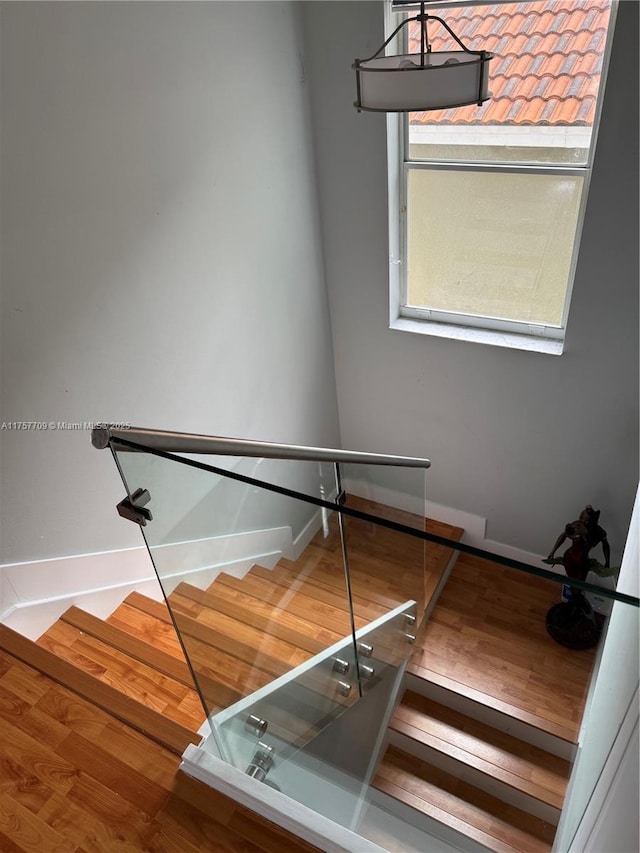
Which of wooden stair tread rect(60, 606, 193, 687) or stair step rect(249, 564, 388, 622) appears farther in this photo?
wooden stair tread rect(60, 606, 193, 687)

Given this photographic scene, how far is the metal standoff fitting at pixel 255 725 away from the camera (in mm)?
1876

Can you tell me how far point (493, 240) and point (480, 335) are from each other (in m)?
0.52

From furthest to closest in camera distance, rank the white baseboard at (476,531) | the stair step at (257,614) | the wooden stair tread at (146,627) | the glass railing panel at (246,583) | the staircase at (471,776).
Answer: the white baseboard at (476,531)
the wooden stair tread at (146,627)
the staircase at (471,776)
the stair step at (257,614)
the glass railing panel at (246,583)

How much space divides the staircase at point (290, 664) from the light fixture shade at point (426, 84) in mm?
1162

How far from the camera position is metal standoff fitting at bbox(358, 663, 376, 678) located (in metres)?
2.20

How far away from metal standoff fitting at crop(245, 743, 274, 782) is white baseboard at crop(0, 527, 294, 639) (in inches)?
21.8

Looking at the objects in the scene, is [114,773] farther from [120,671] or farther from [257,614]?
[257,614]

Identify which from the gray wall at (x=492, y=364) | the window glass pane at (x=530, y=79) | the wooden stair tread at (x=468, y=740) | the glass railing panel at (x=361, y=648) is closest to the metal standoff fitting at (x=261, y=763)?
the glass railing panel at (x=361, y=648)

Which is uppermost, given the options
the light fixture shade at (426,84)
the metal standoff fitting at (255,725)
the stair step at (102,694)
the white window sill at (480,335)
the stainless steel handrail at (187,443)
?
the light fixture shade at (426,84)

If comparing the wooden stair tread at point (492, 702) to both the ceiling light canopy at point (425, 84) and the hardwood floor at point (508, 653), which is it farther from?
the ceiling light canopy at point (425, 84)

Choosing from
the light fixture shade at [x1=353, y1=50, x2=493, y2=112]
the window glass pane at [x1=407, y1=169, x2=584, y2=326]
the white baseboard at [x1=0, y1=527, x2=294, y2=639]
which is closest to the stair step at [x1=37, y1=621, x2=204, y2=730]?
the white baseboard at [x1=0, y1=527, x2=294, y2=639]

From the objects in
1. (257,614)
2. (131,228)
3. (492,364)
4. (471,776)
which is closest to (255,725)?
(257,614)

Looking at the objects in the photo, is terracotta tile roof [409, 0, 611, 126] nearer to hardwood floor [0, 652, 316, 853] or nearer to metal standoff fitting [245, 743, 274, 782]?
metal standoff fitting [245, 743, 274, 782]

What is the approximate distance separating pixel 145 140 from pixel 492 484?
2.77 m
